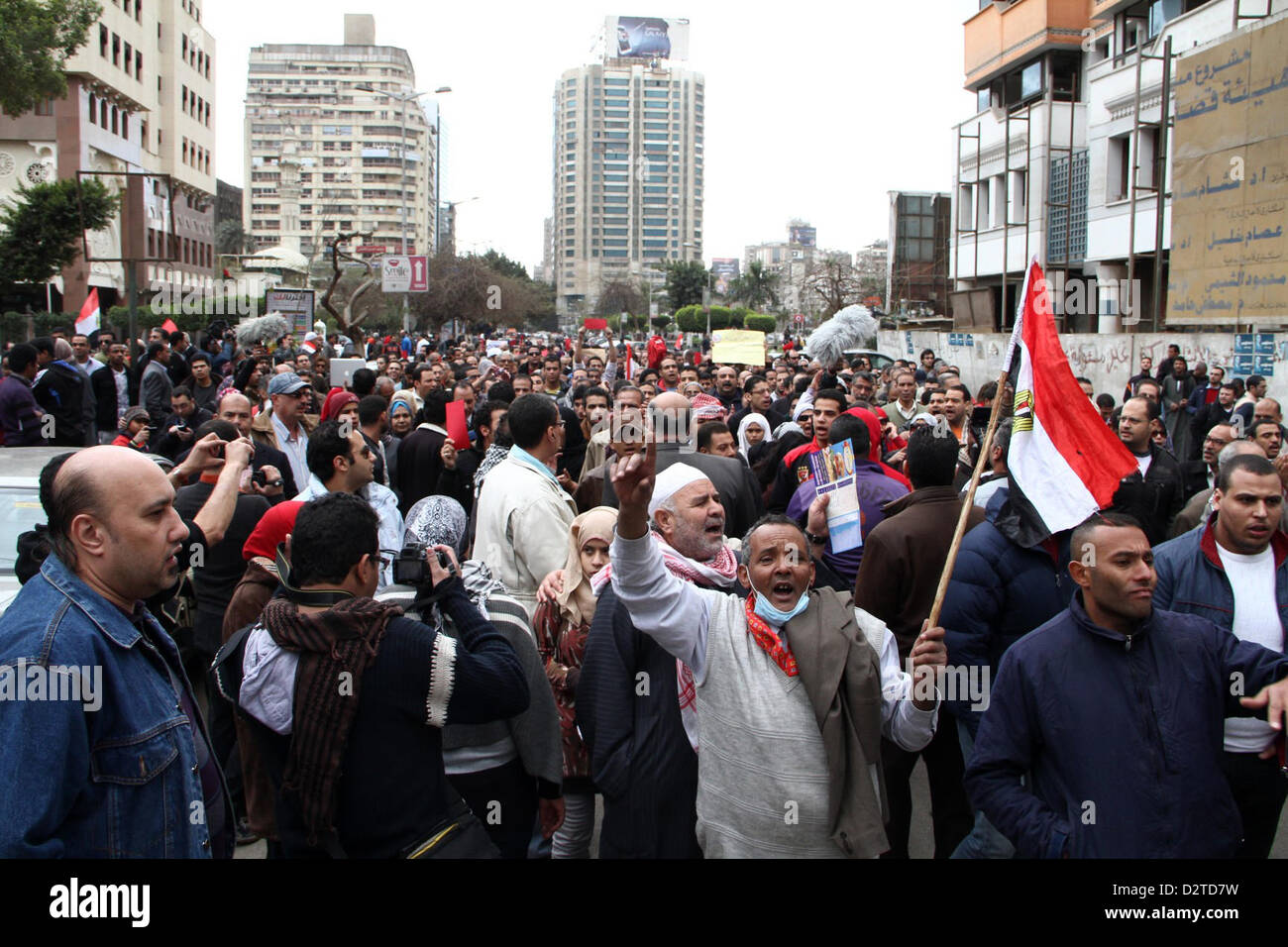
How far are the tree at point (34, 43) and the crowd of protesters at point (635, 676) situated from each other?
20905mm

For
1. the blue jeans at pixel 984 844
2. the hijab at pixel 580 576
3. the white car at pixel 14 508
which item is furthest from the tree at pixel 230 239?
the blue jeans at pixel 984 844

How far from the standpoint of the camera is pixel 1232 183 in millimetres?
18828

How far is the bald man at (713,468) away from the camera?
6.09 m

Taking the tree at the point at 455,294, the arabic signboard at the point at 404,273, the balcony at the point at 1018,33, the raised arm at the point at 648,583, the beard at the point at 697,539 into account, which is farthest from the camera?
the tree at the point at 455,294

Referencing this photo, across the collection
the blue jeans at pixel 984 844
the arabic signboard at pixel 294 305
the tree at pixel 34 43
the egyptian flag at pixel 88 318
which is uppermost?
the tree at pixel 34 43

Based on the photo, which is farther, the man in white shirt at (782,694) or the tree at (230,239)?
the tree at (230,239)

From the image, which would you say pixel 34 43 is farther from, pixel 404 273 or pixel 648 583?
pixel 648 583

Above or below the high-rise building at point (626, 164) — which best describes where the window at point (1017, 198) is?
below

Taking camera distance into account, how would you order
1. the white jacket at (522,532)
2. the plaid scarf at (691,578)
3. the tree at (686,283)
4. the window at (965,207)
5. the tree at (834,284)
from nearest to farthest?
the plaid scarf at (691,578)
the white jacket at (522,532)
the window at (965,207)
the tree at (834,284)
the tree at (686,283)

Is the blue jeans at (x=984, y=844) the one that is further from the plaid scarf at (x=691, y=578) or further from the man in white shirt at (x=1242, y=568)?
the plaid scarf at (x=691, y=578)

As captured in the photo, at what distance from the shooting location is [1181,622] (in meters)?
3.20

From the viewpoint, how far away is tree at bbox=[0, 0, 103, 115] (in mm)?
20906

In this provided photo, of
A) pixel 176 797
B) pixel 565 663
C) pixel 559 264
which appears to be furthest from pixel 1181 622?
pixel 559 264
